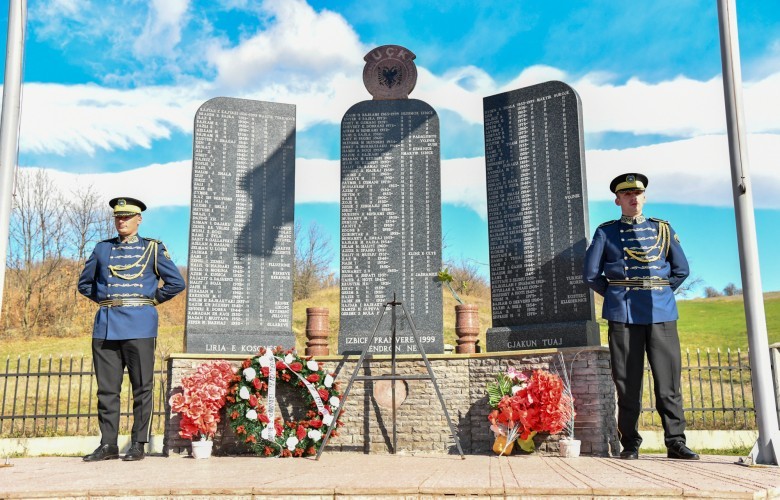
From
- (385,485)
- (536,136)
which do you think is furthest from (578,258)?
(385,485)

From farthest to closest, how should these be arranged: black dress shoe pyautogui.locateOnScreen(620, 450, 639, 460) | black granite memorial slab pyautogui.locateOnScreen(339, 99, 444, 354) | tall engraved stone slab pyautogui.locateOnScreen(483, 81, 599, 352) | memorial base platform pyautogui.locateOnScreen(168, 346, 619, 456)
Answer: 1. black granite memorial slab pyautogui.locateOnScreen(339, 99, 444, 354)
2. tall engraved stone slab pyautogui.locateOnScreen(483, 81, 599, 352)
3. memorial base platform pyautogui.locateOnScreen(168, 346, 619, 456)
4. black dress shoe pyautogui.locateOnScreen(620, 450, 639, 460)

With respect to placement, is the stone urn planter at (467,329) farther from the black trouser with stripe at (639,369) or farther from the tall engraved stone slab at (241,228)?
the tall engraved stone slab at (241,228)

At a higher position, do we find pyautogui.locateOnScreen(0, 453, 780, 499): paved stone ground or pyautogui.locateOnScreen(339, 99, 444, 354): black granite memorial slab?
pyautogui.locateOnScreen(339, 99, 444, 354): black granite memorial slab

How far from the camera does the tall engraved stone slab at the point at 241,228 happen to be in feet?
27.3

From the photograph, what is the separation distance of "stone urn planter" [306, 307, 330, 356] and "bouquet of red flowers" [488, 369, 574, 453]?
2.23 metres

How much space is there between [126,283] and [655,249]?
5.34 m

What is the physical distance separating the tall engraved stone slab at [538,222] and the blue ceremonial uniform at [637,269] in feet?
2.58

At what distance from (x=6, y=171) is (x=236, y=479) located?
12.7 ft

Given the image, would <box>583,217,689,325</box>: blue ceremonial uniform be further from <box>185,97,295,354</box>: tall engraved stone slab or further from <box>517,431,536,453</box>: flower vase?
<box>185,97,295,354</box>: tall engraved stone slab

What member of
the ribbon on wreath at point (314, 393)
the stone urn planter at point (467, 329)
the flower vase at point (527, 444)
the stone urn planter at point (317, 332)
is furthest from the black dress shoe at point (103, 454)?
the flower vase at point (527, 444)

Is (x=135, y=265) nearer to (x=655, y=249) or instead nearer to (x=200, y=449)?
(x=200, y=449)

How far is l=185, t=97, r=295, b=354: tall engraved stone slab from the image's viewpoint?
8328 mm

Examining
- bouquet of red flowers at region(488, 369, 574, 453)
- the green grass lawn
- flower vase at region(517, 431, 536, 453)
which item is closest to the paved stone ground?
bouquet of red flowers at region(488, 369, 574, 453)

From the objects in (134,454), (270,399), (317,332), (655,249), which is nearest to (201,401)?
(270,399)
